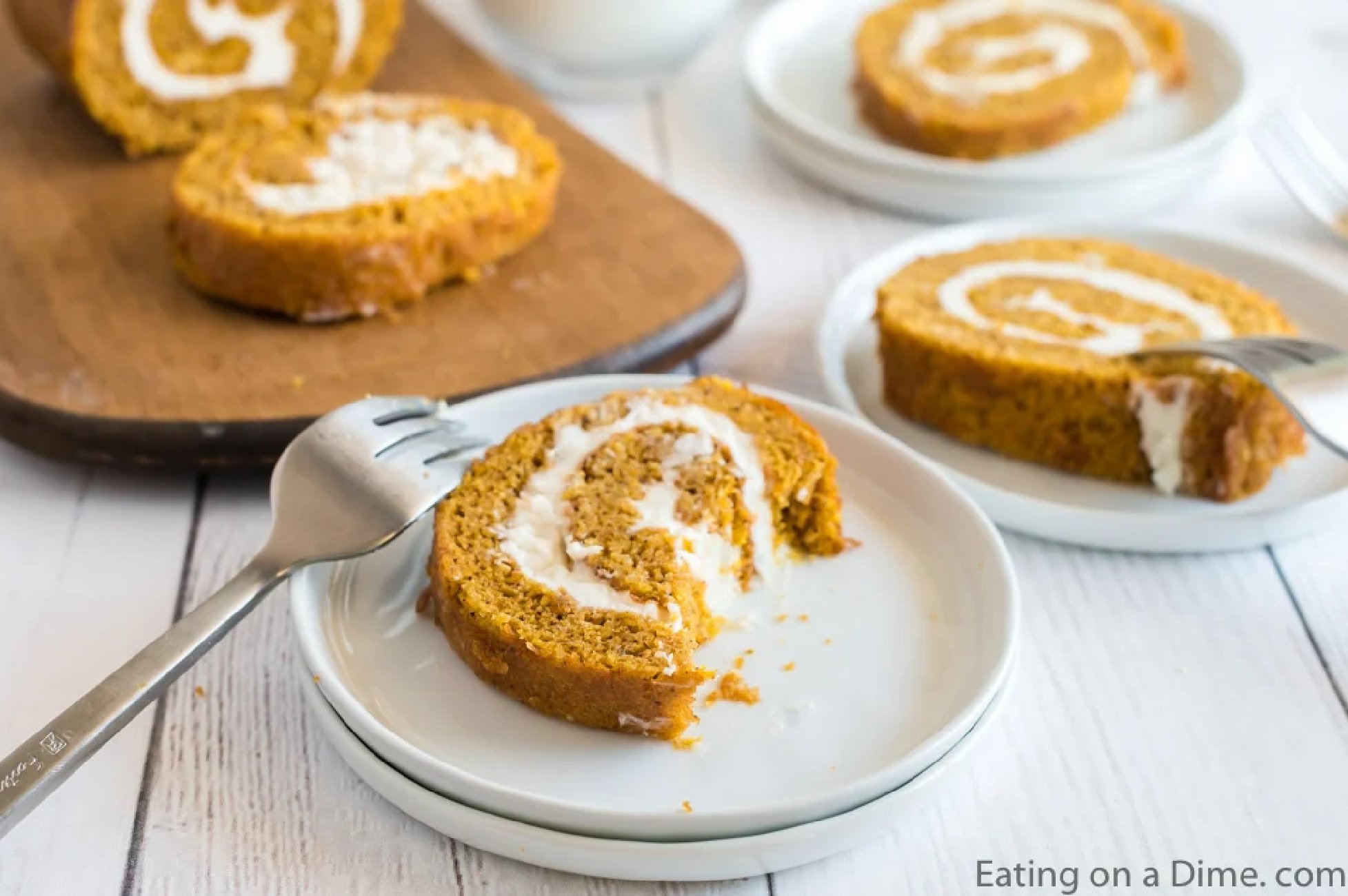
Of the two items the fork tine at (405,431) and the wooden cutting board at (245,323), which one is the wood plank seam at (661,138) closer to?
the wooden cutting board at (245,323)

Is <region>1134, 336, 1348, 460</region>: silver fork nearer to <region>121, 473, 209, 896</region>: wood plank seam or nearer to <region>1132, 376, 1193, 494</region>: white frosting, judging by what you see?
<region>1132, 376, 1193, 494</region>: white frosting

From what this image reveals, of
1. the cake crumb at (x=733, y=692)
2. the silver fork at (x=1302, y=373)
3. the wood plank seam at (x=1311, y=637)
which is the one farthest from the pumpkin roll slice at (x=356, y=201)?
the wood plank seam at (x=1311, y=637)

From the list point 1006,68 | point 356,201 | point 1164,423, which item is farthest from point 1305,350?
point 356,201

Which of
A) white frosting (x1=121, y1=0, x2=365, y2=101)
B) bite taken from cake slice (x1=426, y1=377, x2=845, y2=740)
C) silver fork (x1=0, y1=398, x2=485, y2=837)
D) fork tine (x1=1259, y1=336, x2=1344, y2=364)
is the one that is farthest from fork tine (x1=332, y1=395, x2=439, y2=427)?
white frosting (x1=121, y1=0, x2=365, y2=101)

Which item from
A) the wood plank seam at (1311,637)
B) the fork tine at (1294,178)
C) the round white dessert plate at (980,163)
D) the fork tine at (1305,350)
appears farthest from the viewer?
the fork tine at (1294,178)

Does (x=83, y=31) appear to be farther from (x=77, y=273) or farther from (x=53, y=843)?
(x=53, y=843)

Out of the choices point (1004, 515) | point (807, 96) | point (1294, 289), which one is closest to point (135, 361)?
point (1004, 515)
